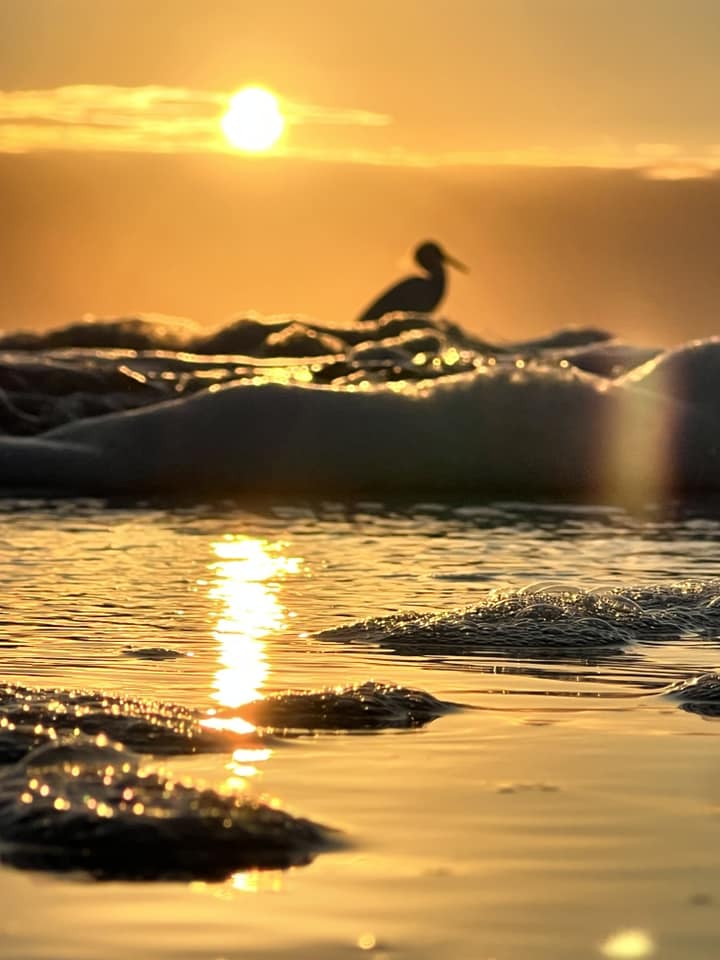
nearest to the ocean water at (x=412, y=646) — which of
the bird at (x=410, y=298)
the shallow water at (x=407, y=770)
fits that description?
the shallow water at (x=407, y=770)

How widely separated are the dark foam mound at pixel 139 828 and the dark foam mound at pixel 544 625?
101 inches

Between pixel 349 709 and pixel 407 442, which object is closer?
pixel 349 709

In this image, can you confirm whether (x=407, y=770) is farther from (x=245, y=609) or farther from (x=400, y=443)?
(x=400, y=443)

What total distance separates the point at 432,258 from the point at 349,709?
32605 mm

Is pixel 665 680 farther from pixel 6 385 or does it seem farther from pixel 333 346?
pixel 333 346

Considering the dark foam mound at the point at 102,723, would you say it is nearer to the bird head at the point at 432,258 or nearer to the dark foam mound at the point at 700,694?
the dark foam mound at the point at 700,694

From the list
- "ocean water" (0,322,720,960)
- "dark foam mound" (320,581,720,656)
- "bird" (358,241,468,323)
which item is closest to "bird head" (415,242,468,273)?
"bird" (358,241,468,323)

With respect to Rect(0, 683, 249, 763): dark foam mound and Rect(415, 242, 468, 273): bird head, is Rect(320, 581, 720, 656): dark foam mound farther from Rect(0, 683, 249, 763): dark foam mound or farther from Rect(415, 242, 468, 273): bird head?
Rect(415, 242, 468, 273): bird head

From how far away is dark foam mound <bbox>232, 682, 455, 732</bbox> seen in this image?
5.29m

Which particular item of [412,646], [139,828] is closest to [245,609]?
[412,646]

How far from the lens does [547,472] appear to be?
1471 centimetres

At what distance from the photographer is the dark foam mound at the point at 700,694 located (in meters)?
5.58

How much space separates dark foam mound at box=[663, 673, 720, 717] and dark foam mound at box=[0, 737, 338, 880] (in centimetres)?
180

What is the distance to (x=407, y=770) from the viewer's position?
472cm
